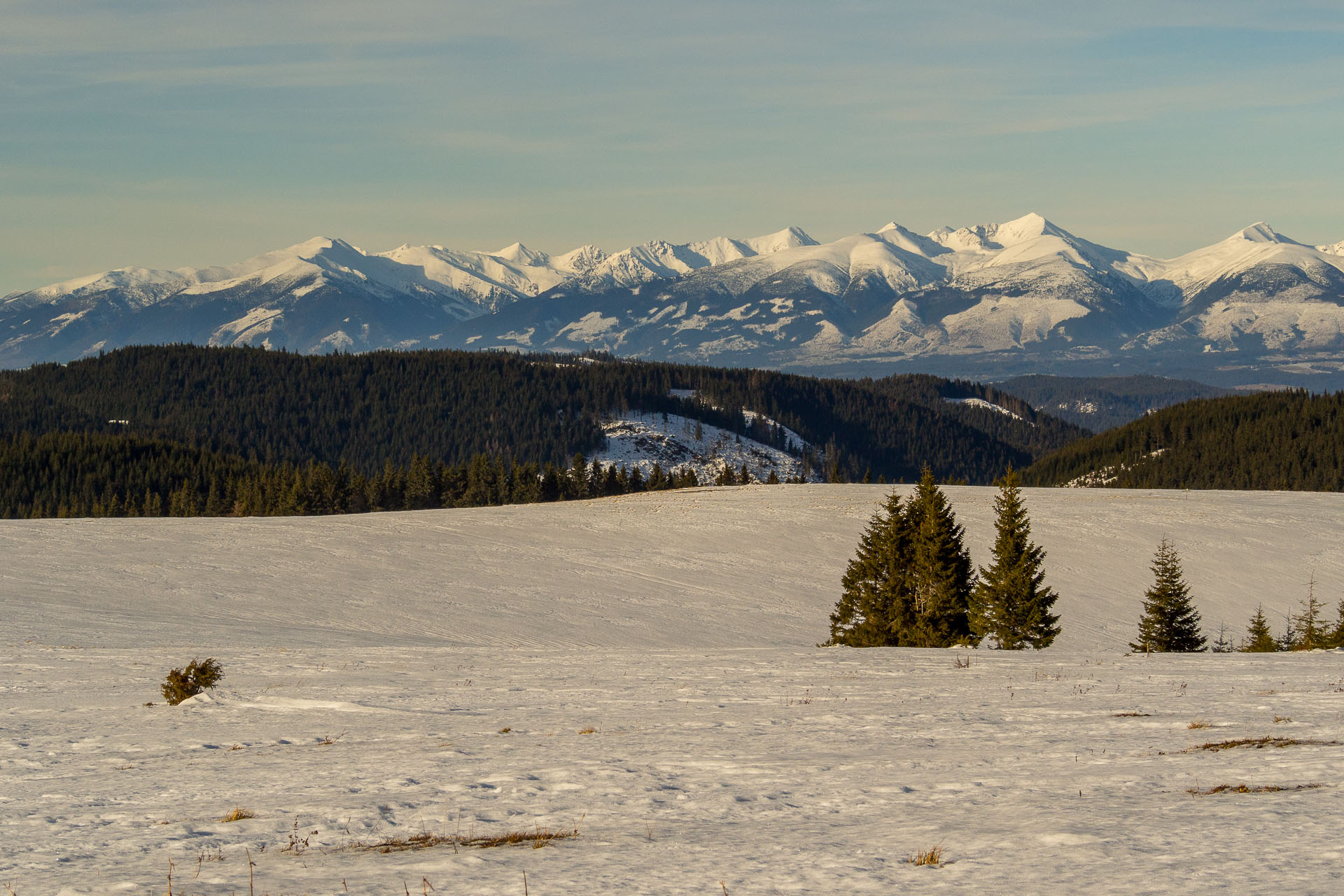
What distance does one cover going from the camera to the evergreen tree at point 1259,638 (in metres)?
41.1

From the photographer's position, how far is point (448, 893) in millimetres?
9820

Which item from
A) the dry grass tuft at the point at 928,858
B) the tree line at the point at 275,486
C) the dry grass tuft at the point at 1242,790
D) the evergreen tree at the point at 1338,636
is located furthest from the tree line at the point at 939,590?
the tree line at the point at 275,486

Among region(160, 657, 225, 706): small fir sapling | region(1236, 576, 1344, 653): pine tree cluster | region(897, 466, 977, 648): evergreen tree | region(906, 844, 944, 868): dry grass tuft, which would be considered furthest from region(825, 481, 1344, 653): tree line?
region(906, 844, 944, 868): dry grass tuft

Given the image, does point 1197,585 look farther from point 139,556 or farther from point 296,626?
point 139,556

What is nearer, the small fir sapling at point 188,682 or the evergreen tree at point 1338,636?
the small fir sapling at point 188,682

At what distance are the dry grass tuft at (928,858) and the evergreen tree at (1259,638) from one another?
30.7 meters

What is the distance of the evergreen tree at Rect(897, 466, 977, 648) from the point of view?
123 ft

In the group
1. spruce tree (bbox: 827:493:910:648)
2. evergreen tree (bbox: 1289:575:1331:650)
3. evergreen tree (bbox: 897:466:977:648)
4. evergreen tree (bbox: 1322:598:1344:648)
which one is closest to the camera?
evergreen tree (bbox: 897:466:977:648)

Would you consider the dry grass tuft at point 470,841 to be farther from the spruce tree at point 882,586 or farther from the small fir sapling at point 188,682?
the spruce tree at point 882,586

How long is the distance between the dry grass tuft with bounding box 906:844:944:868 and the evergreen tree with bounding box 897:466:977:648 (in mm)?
27293

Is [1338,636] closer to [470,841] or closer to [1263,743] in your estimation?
[1263,743]

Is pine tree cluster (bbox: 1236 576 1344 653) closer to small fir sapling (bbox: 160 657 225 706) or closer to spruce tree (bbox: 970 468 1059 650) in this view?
spruce tree (bbox: 970 468 1059 650)

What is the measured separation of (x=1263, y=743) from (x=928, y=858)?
7.79 m

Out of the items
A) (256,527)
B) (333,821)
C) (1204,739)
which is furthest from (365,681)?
(256,527)
